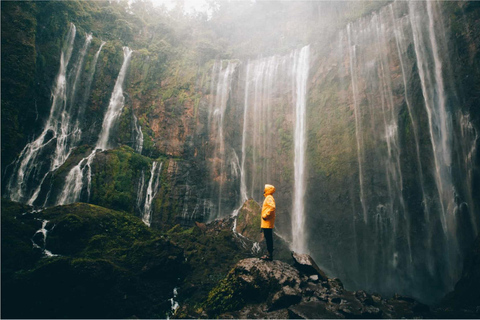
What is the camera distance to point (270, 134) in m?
15.0

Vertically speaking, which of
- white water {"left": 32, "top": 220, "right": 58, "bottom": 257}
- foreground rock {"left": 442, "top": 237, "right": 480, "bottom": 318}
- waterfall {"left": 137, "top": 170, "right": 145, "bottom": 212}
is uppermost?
waterfall {"left": 137, "top": 170, "right": 145, "bottom": 212}

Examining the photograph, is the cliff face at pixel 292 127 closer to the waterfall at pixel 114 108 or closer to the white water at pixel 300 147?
the white water at pixel 300 147

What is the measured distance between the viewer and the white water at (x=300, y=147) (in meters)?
12.9

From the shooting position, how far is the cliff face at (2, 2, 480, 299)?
950 cm

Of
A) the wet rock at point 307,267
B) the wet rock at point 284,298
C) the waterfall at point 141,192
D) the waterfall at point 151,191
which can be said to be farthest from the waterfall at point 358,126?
the waterfall at point 141,192

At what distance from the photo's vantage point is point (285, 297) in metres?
5.11

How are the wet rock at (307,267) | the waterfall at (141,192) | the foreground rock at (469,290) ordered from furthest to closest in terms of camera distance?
the waterfall at (141,192)
the foreground rock at (469,290)
the wet rock at (307,267)

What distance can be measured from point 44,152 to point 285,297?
40.9 feet

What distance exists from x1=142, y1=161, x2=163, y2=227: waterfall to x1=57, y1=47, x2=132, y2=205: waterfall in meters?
2.77

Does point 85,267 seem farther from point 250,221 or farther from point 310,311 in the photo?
point 250,221

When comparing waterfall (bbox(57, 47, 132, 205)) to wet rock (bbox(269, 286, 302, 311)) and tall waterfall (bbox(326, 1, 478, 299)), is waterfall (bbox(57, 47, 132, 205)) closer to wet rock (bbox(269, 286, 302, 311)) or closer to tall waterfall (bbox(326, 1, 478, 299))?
wet rock (bbox(269, 286, 302, 311))

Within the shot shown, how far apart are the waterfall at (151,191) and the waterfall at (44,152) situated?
434cm

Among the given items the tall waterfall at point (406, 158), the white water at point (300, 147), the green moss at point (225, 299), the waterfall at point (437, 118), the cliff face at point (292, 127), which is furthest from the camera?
the white water at point (300, 147)

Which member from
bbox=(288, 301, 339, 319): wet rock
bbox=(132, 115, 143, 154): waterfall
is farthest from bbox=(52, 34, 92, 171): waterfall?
bbox=(288, 301, 339, 319): wet rock
